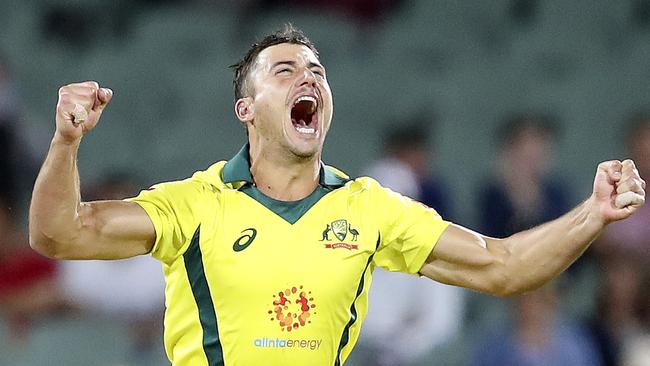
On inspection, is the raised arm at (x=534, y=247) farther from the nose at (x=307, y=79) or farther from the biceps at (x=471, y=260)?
the nose at (x=307, y=79)

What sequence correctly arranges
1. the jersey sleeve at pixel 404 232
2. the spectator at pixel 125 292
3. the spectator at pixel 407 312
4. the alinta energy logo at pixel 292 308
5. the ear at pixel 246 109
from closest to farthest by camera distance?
the alinta energy logo at pixel 292 308
the jersey sleeve at pixel 404 232
the ear at pixel 246 109
the spectator at pixel 407 312
the spectator at pixel 125 292

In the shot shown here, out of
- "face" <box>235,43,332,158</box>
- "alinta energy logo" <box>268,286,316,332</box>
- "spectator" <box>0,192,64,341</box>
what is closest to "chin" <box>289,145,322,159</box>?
"face" <box>235,43,332,158</box>

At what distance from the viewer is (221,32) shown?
912 cm

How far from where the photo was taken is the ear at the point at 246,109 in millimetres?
4602

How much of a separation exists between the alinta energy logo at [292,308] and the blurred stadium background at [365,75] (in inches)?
167

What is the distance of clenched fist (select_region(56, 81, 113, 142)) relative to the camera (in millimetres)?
3762

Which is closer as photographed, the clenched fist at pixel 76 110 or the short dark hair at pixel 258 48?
the clenched fist at pixel 76 110

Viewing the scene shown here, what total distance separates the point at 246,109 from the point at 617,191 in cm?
142

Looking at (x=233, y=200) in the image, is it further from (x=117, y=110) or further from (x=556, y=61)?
(x=556, y=61)

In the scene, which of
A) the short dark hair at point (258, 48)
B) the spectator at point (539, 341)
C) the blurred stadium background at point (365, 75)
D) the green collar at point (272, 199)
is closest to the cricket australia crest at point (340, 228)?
the green collar at point (272, 199)

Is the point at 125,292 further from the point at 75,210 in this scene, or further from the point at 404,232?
the point at 75,210

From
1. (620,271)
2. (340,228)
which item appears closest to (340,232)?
(340,228)

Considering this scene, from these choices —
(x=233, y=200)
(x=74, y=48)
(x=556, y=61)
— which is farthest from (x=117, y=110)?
(x=233, y=200)

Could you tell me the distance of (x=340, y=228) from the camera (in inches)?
170
